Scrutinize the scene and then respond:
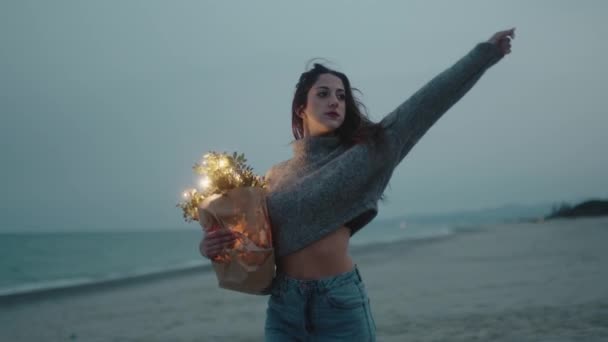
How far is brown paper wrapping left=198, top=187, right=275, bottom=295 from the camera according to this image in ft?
8.64

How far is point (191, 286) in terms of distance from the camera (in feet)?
47.0

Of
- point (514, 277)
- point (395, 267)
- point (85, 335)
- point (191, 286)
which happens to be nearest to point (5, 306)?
point (191, 286)

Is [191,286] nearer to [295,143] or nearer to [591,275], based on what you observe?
[591,275]

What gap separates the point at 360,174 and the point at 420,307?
628 centimetres

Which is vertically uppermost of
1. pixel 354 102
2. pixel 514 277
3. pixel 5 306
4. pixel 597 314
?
pixel 5 306

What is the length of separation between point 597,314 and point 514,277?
3648 mm

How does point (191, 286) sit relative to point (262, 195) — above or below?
above

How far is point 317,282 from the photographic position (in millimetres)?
2711

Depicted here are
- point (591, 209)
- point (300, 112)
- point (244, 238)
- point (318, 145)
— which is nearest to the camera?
point (244, 238)

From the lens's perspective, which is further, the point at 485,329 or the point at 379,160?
the point at 485,329

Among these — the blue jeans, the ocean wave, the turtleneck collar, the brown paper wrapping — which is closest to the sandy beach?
the ocean wave

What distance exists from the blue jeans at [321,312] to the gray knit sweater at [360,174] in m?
0.19

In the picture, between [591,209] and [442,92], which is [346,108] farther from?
[591,209]

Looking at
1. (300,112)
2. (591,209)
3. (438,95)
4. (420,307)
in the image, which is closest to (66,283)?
(420,307)
